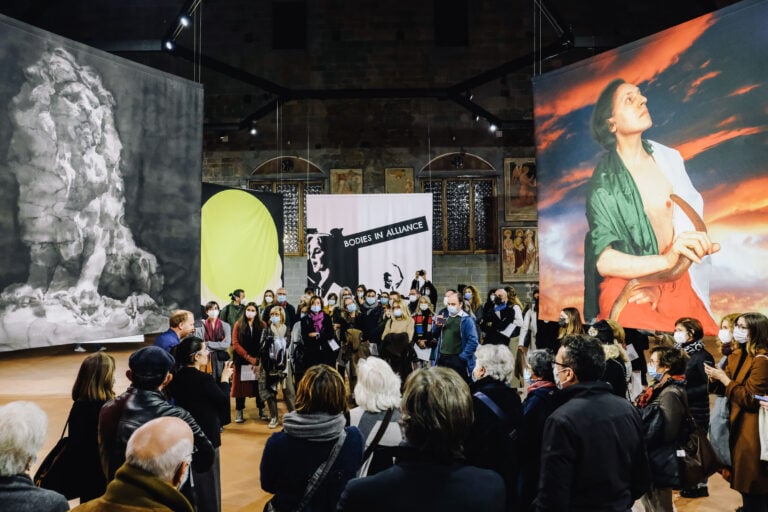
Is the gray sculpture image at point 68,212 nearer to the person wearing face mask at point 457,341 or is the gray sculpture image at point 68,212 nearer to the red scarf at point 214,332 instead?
the red scarf at point 214,332

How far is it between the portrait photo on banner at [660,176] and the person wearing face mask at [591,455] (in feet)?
12.8

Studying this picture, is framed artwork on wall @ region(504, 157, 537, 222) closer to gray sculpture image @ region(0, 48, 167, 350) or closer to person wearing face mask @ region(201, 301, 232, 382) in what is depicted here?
person wearing face mask @ region(201, 301, 232, 382)

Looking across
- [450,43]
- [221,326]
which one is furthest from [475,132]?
[221,326]

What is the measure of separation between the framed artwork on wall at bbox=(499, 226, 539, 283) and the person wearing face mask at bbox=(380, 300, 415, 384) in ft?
27.9

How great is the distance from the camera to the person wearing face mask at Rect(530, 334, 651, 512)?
2201 millimetres

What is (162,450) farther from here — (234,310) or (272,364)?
(234,310)

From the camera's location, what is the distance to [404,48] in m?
15.9

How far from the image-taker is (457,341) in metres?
6.30

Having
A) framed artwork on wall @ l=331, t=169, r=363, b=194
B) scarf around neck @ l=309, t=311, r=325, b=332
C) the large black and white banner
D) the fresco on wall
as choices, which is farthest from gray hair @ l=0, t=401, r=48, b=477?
framed artwork on wall @ l=331, t=169, r=363, b=194

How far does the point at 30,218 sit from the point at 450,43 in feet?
45.6

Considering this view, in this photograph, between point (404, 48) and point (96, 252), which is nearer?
point (96, 252)

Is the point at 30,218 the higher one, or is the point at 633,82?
the point at 633,82

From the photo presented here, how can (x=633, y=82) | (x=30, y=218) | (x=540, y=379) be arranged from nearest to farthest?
1. (x=540, y=379)
2. (x=30, y=218)
3. (x=633, y=82)

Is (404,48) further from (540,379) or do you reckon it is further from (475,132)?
(540,379)
